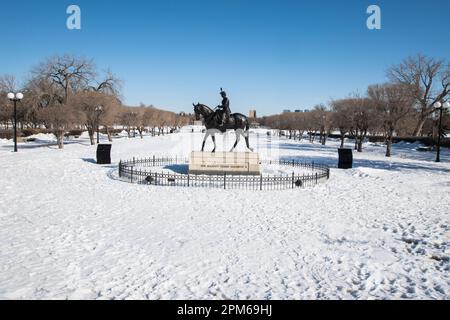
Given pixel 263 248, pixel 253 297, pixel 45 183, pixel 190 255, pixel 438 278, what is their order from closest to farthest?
1. pixel 253 297
2. pixel 438 278
3. pixel 190 255
4. pixel 263 248
5. pixel 45 183

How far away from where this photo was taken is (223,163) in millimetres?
19688

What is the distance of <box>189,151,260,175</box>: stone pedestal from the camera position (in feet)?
64.5

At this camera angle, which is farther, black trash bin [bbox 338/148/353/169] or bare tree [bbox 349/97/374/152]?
bare tree [bbox 349/97/374/152]

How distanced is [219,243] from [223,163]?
11.4 meters

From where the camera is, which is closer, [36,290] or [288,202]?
[36,290]

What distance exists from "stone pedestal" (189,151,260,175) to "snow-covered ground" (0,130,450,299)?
445 centimetres

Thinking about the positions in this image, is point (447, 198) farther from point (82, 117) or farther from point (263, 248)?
point (82, 117)

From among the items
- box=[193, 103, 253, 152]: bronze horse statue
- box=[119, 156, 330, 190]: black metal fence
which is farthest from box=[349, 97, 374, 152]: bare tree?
box=[193, 103, 253, 152]: bronze horse statue

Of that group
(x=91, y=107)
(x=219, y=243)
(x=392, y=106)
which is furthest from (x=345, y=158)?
(x=91, y=107)

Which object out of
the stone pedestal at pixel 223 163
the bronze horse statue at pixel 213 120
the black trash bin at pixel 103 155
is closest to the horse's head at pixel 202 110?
the bronze horse statue at pixel 213 120

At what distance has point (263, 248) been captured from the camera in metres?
8.16

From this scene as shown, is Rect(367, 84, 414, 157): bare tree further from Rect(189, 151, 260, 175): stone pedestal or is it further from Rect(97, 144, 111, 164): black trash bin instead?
Rect(97, 144, 111, 164): black trash bin
